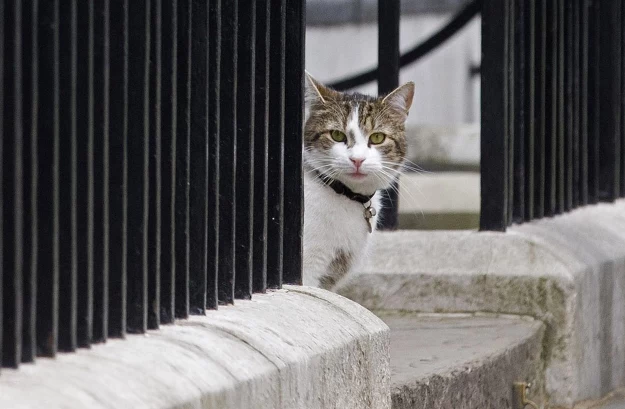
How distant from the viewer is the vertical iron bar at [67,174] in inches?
73.7

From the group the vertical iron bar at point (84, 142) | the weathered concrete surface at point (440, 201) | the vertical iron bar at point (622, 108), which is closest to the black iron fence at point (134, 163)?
the vertical iron bar at point (84, 142)

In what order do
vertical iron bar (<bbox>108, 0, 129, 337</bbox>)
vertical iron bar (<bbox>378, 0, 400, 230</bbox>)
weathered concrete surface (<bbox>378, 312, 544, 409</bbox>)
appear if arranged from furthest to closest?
vertical iron bar (<bbox>378, 0, 400, 230</bbox>) → weathered concrete surface (<bbox>378, 312, 544, 409</bbox>) → vertical iron bar (<bbox>108, 0, 129, 337</bbox>)

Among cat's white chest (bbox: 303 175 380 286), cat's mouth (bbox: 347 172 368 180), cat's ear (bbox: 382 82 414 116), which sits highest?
cat's ear (bbox: 382 82 414 116)

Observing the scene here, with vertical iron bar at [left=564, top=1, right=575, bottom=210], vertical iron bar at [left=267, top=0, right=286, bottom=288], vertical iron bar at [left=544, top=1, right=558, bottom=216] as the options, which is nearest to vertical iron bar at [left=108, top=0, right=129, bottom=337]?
vertical iron bar at [left=267, top=0, right=286, bottom=288]

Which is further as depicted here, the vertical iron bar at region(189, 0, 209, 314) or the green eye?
the green eye

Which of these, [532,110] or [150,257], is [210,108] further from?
[532,110]

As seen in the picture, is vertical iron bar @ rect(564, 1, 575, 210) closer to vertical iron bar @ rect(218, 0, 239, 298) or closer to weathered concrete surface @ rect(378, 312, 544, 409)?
weathered concrete surface @ rect(378, 312, 544, 409)

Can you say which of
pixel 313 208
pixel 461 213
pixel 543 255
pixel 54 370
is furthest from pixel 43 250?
pixel 461 213

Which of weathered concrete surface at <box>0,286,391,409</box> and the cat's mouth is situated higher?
the cat's mouth

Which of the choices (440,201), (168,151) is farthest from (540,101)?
(440,201)

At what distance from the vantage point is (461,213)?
8641 millimetres

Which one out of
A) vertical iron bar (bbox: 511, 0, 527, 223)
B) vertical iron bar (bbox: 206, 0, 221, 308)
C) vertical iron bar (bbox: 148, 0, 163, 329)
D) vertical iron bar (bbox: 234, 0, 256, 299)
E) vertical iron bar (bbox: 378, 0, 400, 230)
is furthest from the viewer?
vertical iron bar (bbox: 378, 0, 400, 230)

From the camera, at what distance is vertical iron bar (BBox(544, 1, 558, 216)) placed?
4.97 m

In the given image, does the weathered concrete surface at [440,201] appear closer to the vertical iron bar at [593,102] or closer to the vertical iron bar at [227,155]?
the vertical iron bar at [593,102]
